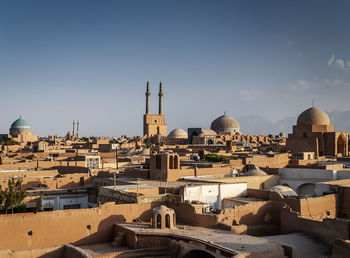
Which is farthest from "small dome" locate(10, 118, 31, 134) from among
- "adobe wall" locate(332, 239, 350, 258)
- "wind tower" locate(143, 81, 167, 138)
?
"adobe wall" locate(332, 239, 350, 258)

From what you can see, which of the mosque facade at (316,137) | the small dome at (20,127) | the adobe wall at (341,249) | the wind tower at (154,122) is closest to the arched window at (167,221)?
the adobe wall at (341,249)

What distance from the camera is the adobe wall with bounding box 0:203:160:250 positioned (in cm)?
1377

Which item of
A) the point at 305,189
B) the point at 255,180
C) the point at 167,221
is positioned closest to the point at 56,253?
the point at 167,221

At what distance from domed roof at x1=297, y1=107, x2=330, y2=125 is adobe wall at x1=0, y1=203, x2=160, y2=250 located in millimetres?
30827

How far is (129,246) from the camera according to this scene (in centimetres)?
1459

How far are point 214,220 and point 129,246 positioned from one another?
3.38 m

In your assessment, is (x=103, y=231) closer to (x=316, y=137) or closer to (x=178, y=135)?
(x=316, y=137)

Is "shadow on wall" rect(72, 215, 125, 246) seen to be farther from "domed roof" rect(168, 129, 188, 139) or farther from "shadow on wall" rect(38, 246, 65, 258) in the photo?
"domed roof" rect(168, 129, 188, 139)

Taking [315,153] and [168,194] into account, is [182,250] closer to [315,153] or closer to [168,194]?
[168,194]

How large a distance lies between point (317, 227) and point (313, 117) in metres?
28.9

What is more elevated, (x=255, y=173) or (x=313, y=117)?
(x=313, y=117)

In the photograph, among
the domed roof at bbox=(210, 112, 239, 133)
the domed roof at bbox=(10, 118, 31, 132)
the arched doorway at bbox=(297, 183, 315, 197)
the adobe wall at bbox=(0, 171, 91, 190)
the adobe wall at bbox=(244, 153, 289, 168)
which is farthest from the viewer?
the domed roof at bbox=(10, 118, 31, 132)

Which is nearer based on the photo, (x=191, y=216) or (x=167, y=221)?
(x=167, y=221)

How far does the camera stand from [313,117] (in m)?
43.1
